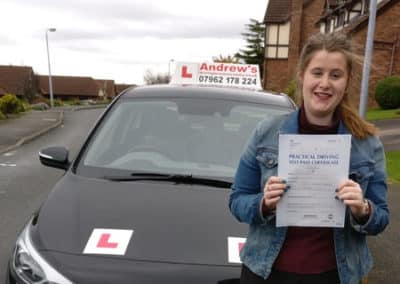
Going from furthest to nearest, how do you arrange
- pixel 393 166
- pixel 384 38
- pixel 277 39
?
pixel 277 39 → pixel 384 38 → pixel 393 166

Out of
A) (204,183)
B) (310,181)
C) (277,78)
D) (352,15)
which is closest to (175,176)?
(204,183)

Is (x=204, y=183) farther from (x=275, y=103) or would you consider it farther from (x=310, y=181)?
(x=310, y=181)

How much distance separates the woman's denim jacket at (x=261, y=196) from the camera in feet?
5.37

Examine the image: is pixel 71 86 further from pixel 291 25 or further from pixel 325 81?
pixel 325 81

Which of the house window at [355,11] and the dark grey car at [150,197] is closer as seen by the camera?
the dark grey car at [150,197]

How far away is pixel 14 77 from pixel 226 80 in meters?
67.8

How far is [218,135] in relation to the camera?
3.25 meters

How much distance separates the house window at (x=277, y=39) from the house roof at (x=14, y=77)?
128 feet

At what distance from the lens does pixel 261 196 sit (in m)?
1.64

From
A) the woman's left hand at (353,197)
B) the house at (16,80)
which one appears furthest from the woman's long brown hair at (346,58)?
the house at (16,80)

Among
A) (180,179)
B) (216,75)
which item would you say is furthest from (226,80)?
(180,179)

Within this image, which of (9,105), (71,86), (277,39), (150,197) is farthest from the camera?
(71,86)

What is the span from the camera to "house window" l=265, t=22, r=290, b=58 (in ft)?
113

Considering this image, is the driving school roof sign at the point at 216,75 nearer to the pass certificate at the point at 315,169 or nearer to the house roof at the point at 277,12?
the pass certificate at the point at 315,169
